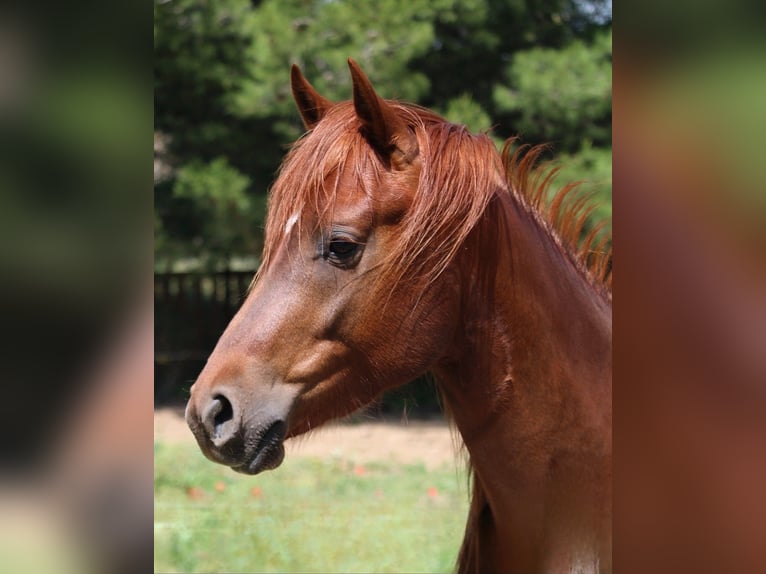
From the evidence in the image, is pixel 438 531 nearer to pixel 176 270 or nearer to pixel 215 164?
pixel 215 164

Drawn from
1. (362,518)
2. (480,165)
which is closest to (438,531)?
(362,518)

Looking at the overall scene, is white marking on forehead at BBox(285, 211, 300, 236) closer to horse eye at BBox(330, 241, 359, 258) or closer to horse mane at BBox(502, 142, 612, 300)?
horse eye at BBox(330, 241, 359, 258)

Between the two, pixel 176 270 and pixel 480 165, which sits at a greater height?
pixel 480 165

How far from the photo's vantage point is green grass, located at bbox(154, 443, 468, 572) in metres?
3.84

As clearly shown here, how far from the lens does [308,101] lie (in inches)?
69.4

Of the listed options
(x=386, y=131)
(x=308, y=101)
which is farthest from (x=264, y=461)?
(x=308, y=101)

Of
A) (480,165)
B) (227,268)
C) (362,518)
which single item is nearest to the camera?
(480,165)

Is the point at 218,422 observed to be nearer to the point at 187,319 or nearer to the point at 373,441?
the point at 373,441

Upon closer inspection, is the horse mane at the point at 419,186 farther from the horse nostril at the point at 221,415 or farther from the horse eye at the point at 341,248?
the horse nostril at the point at 221,415

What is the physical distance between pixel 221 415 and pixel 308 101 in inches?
29.4

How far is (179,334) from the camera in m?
7.04
